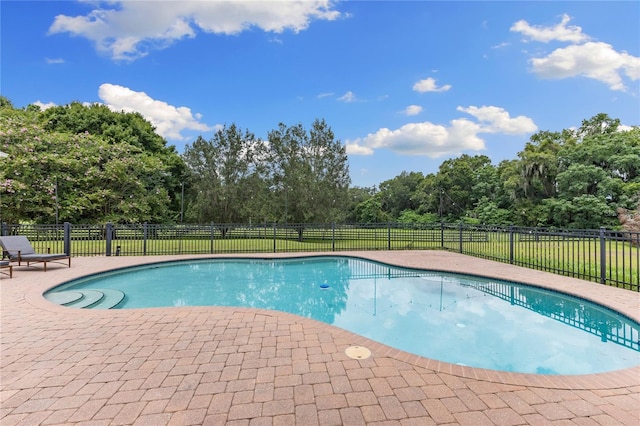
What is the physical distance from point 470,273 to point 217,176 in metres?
17.5

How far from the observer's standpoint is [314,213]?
19.5 m

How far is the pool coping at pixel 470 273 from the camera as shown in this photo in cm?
289

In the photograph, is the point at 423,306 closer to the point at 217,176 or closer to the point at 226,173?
the point at 226,173

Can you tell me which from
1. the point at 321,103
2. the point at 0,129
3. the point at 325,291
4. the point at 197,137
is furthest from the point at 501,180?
the point at 0,129

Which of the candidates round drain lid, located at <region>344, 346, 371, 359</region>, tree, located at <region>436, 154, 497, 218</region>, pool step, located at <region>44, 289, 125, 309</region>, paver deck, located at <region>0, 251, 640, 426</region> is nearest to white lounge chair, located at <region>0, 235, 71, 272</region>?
pool step, located at <region>44, 289, 125, 309</region>

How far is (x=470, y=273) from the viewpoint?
8.27 meters

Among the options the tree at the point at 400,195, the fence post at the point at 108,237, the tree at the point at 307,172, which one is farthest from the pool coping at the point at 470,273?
the tree at the point at 400,195

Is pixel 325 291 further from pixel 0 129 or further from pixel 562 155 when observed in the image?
pixel 562 155

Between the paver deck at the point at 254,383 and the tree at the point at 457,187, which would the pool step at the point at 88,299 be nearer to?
the paver deck at the point at 254,383

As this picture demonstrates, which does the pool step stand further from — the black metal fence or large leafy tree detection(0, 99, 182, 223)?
large leafy tree detection(0, 99, 182, 223)

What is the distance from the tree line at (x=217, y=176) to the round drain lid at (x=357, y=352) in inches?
631

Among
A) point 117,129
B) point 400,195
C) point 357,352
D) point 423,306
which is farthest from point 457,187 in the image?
point 357,352

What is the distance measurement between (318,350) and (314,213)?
16.2m

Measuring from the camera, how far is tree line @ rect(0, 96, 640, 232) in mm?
16312
